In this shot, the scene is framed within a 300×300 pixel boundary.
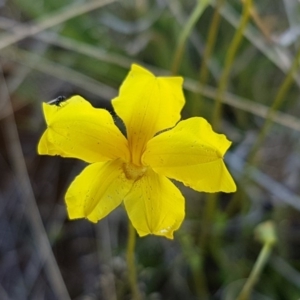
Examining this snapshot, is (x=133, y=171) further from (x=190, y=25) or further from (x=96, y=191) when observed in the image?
(x=190, y=25)

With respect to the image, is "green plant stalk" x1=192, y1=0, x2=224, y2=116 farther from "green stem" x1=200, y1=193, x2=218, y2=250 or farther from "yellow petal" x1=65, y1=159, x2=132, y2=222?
"yellow petal" x1=65, y1=159, x2=132, y2=222

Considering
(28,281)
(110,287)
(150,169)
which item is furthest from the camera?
(28,281)

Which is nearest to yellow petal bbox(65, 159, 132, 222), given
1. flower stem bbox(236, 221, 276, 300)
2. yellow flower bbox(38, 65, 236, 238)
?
yellow flower bbox(38, 65, 236, 238)

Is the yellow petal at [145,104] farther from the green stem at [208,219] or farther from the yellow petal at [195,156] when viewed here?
the green stem at [208,219]

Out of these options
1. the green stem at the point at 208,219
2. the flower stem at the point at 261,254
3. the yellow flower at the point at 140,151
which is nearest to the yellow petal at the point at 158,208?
the yellow flower at the point at 140,151

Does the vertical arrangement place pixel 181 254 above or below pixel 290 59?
below

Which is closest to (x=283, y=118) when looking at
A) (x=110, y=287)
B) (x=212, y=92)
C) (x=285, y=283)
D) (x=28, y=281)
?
(x=212, y=92)

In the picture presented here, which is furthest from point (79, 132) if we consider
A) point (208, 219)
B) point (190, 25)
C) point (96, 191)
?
point (208, 219)

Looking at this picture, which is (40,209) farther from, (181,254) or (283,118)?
(283,118)
